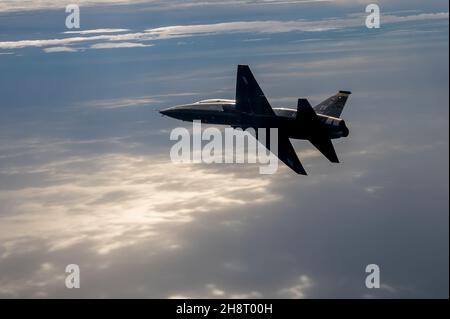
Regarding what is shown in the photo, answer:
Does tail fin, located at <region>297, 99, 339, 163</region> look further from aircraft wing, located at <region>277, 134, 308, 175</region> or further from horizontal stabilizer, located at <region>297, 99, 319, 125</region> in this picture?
aircraft wing, located at <region>277, 134, 308, 175</region>

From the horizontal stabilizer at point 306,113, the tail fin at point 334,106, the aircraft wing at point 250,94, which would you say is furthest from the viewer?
the tail fin at point 334,106

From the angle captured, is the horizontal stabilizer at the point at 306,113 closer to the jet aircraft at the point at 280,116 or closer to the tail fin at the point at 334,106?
the jet aircraft at the point at 280,116

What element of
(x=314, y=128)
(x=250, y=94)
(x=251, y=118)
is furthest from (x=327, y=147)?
(x=250, y=94)

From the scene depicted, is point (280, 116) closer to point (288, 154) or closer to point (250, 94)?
point (250, 94)

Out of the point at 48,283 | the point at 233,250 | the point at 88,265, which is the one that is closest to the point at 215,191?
the point at 233,250

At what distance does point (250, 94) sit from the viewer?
57.2 metres

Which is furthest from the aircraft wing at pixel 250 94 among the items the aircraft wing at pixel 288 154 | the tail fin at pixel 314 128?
the aircraft wing at pixel 288 154

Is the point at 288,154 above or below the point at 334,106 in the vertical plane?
below

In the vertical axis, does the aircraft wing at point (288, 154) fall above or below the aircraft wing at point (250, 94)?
below

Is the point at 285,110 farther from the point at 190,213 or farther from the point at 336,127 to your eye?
the point at 190,213

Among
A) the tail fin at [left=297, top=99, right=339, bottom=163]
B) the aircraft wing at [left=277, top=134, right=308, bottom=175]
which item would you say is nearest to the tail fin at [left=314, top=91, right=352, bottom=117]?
the tail fin at [left=297, top=99, right=339, bottom=163]

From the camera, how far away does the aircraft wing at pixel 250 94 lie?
187 feet

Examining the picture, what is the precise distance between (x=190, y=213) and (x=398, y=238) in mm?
63098
